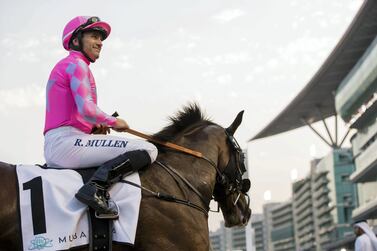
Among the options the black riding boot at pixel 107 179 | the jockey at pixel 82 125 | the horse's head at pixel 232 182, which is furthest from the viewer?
the horse's head at pixel 232 182

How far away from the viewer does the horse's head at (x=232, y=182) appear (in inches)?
247

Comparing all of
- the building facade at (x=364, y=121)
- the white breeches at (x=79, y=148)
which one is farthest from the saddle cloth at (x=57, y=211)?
the building facade at (x=364, y=121)

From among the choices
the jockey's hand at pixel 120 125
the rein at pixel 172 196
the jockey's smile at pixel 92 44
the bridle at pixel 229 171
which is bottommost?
the rein at pixel 172 196

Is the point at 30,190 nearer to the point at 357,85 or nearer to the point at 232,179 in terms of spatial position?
the point at 232,179

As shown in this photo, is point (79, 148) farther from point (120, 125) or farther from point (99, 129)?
point (99, 129)

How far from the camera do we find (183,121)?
6.11 metres

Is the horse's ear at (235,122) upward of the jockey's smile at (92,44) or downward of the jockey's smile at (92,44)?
downward

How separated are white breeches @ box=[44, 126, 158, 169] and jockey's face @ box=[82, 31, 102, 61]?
0.73 meters

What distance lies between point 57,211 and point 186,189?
1.26 m

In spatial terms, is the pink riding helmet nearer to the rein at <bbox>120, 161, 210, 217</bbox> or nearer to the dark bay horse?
the dark bay horse

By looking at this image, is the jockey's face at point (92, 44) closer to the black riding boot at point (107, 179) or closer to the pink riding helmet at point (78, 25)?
the pink riding helmet at point (78, 25)

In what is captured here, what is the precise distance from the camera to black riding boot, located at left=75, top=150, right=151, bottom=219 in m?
4.79

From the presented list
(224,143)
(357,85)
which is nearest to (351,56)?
(357,85)

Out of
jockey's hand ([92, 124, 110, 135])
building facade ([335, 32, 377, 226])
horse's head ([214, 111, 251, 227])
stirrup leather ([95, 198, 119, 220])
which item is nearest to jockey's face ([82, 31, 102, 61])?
jockey's hand ([92, 124, 110, 135])
